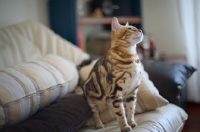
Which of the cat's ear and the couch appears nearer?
the couch

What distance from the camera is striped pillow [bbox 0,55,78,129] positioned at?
927 millimetres

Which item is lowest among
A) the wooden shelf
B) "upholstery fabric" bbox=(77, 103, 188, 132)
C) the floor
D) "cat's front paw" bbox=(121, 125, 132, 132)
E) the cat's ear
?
the floor

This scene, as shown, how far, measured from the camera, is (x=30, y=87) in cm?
104

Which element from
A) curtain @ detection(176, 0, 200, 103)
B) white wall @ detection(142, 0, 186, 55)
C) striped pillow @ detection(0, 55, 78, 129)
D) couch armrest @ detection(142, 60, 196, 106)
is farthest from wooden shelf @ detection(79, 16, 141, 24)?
striped pillow @ detection(0, 55, 78, 129)

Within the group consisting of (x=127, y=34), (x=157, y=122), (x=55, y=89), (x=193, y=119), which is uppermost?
(x=127, y=34)

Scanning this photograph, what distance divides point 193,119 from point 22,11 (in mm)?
1377

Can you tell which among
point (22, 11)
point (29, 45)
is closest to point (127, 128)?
point (29, 45)

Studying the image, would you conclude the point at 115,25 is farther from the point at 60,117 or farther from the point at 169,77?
the point at 169,77

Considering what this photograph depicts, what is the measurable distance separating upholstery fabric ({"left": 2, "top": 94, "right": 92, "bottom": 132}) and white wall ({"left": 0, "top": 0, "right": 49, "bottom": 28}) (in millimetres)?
754

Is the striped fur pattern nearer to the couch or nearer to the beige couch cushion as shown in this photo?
the couch

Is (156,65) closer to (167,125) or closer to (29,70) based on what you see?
(167,125)

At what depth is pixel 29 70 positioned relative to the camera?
114 cm

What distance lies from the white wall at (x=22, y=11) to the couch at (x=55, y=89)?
149 millimetres

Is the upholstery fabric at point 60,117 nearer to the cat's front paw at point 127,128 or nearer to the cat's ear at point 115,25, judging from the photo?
the cat's front paw at point 127,128
